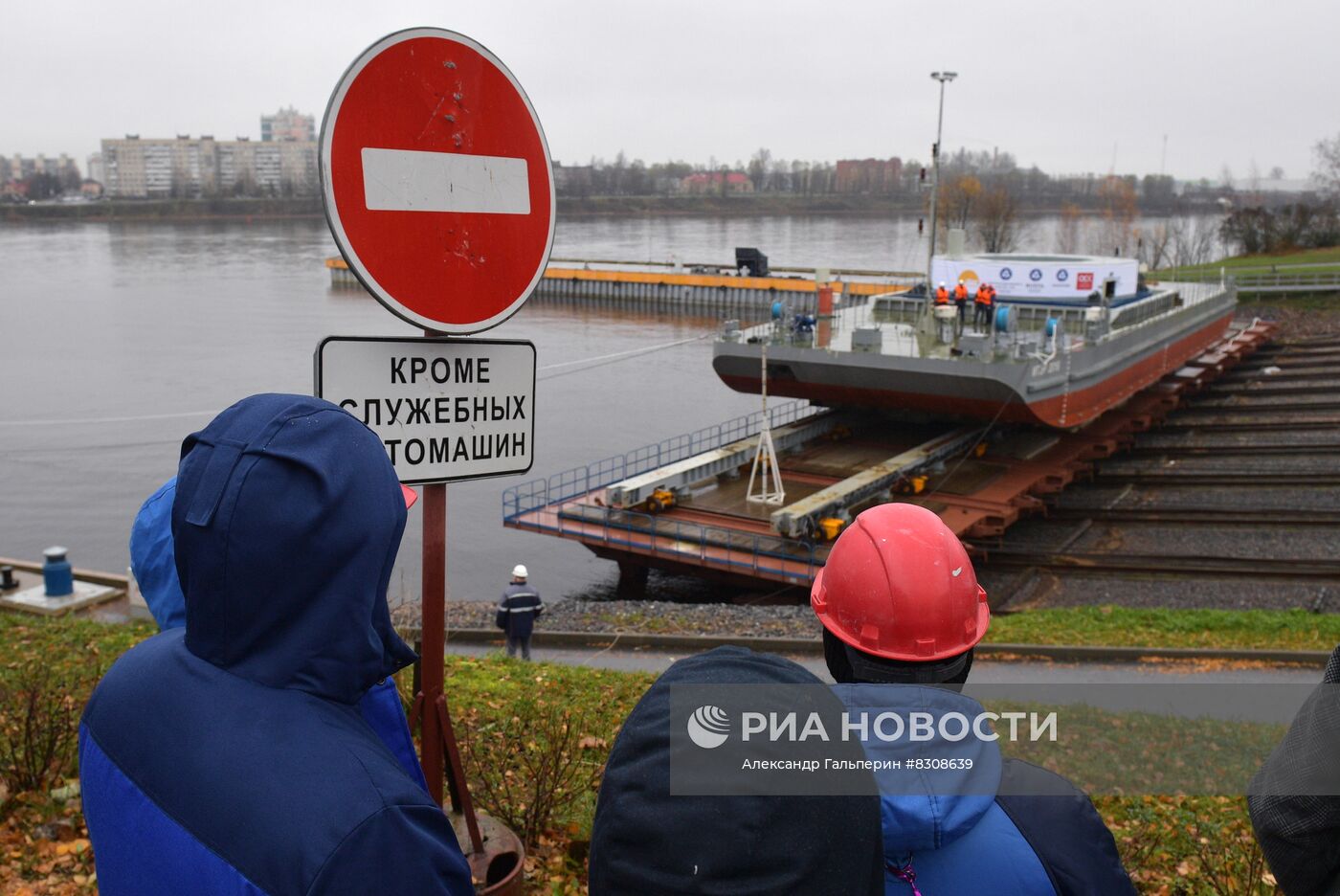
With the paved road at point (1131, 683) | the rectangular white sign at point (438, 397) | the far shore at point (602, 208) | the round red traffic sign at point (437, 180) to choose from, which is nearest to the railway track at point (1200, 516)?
the paved road at point (1131, 683)

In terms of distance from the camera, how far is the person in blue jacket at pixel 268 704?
149cm

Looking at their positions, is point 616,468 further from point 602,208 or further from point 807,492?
point 602,208

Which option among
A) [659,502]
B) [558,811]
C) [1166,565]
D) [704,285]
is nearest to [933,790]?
[558,811]

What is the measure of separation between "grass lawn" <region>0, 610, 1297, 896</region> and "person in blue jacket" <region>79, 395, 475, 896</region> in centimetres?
275

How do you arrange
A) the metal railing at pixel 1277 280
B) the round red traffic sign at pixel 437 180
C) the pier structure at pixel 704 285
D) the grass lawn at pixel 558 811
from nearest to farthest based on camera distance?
the round red traffic sign at pixel 437 180, the grass lawn at pixel 558 811, the metal railing at pixel 1277 280, the pier structure at pixel 704 285

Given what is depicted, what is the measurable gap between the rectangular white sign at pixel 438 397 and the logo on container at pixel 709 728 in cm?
178

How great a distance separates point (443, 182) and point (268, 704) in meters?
1.87

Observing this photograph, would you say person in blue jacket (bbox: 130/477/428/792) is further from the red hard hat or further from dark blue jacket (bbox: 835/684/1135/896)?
dark blue jacket (bbox: 835/684/1135/896)

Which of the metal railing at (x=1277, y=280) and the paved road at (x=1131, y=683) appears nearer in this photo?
the paved road at (x=1131, y=683)

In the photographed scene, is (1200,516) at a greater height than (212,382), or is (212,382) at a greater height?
(212,382)

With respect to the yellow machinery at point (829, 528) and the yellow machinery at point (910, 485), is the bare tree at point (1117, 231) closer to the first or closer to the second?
the yellow machinery at point (910, 485)

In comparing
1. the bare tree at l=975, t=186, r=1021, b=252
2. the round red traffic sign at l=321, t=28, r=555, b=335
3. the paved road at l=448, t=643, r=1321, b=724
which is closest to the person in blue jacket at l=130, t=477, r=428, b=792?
the round red traffic sign at l=321, t=28, r=555, b=335

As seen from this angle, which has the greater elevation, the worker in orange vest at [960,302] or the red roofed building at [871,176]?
the red roofed building at [871,176]

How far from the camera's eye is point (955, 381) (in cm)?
2041
